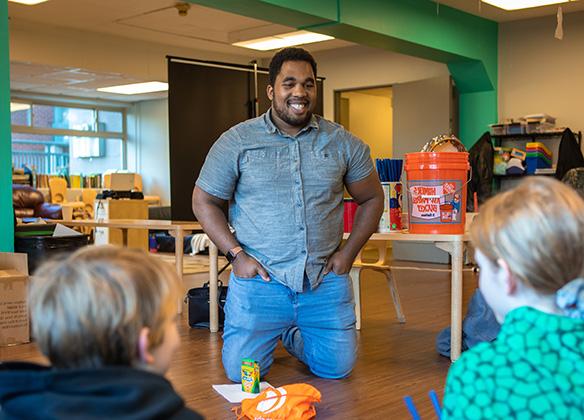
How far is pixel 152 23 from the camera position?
8.65 meters

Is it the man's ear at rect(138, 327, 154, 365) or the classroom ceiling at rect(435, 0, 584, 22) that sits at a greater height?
the classroom ceiling at rect(435, 0, 584, 22)

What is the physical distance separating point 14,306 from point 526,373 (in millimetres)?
3627

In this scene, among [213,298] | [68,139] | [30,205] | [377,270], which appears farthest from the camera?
[68,139]

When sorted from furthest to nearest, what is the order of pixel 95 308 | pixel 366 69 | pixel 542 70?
1. pixel 366 69
2. pixel 542 70
3. pixel 95 308

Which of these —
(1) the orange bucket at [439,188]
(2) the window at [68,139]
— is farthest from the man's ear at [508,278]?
(2) the window at [68,139]

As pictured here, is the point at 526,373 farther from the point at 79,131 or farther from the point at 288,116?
the point at 79,131

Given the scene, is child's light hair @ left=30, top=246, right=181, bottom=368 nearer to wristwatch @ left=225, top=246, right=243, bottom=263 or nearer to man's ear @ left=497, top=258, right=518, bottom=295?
man's ear @ left=497, top=258, right=518, bottom=295

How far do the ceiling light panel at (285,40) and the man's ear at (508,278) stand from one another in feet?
24.4

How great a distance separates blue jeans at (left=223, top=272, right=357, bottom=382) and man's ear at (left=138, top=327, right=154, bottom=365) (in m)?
2.08

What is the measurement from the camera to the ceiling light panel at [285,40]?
8430mm

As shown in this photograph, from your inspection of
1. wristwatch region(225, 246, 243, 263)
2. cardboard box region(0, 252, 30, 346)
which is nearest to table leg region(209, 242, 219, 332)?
cardboard box region(0, 252, 30, 346)

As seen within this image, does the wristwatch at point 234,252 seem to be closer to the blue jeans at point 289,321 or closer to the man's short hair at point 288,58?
the blue jeans at point 289,321

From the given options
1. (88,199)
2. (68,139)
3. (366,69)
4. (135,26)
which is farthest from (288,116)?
(68,139)

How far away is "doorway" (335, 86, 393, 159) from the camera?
1112 cm
